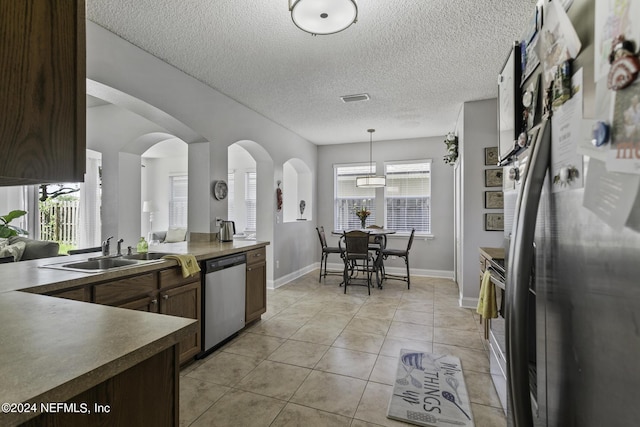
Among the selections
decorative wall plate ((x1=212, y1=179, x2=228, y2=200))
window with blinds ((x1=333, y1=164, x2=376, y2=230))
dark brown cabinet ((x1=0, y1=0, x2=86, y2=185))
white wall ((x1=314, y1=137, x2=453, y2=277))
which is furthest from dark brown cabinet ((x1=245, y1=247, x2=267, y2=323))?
white wall ((x1=314, y1=137, x2=453, y2=277))

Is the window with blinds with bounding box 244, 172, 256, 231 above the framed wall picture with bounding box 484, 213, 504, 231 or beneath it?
above

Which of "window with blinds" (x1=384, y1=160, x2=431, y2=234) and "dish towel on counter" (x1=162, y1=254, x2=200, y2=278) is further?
"window with blinds" (x1=384, y1=160, x2=431, y2=234)

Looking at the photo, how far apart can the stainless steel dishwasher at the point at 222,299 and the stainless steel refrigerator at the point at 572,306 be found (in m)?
2.62

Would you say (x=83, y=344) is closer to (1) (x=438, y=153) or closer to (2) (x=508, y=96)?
(2) (x=508, y=96)

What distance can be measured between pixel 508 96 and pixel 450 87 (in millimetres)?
3099

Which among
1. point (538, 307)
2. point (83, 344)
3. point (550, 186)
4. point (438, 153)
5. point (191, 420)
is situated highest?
point (438, 153)

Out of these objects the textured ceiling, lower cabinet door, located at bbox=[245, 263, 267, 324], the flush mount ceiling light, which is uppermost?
the textured ceiling

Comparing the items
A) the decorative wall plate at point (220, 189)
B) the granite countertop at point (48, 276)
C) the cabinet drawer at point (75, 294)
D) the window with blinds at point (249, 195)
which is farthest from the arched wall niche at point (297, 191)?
the cabinet drawer at point (75, 294)

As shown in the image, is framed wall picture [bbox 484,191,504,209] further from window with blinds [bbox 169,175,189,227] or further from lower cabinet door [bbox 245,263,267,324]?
window with blinds [bbox 169,175,189,227]

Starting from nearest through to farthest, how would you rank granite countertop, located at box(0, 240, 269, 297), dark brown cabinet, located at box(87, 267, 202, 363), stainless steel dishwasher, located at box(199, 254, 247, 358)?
granite countertop, located at box(0, 240, 269, 297) < dark brown cabinet, located at box(87, 267, 202, 363) < stainless steel dishwasher, located at box(199, 254, 247, 358)

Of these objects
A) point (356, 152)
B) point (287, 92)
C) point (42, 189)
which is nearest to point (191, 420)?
point (287, 92)

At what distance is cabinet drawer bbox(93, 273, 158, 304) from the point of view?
6.28 ft

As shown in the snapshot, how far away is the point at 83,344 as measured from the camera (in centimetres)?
86

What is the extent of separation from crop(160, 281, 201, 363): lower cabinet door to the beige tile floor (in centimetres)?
15
